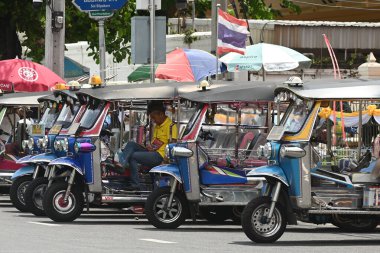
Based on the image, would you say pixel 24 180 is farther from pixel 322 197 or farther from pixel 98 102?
pixel 322 197

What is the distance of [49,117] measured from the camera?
20281 mm

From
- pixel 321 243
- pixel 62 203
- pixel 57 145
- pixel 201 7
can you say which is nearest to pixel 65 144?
pixel 57 145

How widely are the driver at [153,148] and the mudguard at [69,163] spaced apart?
89cm

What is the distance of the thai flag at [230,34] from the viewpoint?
26031mm

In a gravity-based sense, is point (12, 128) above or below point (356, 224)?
above

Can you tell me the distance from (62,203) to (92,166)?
2.08ft

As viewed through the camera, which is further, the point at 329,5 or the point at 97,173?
the point at 329,5

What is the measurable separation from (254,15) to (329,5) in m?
3.78

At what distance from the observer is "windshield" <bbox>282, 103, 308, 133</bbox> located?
1558 centimetres

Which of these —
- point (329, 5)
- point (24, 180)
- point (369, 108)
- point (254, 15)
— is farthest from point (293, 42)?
point (369, 108)

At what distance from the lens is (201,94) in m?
17.5

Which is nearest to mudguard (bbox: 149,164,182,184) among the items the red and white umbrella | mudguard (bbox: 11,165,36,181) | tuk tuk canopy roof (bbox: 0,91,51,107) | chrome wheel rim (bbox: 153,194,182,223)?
chrome wheel rim (bbox: 153,194,182,223)

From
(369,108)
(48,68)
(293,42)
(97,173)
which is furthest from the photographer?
(293,42)

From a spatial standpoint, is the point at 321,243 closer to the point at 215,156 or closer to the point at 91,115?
the point at 215,156
